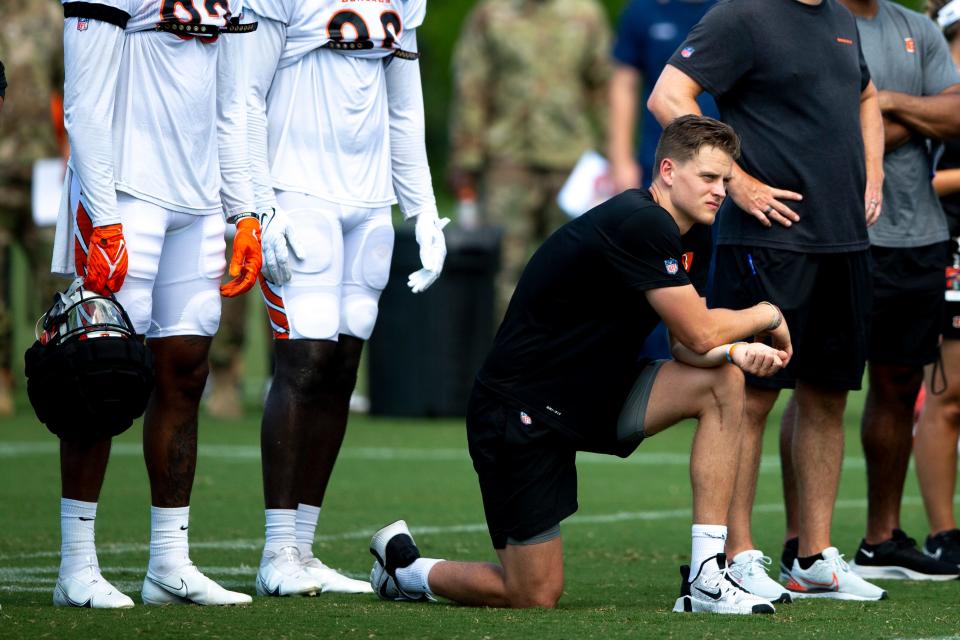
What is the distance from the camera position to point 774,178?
5.69 m

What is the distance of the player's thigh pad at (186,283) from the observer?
5.22 metres

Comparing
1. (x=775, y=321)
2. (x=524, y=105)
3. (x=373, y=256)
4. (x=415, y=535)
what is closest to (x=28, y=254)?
(x=524, y=105)

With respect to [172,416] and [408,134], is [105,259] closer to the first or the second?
[172,416]

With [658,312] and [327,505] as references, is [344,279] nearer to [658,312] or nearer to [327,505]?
[658,312]

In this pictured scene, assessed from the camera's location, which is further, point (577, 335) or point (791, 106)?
point (791, 106)

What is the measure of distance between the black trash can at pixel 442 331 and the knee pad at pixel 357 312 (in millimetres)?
6020

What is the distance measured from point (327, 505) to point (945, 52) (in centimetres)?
328

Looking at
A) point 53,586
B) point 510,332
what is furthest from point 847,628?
point 53,586

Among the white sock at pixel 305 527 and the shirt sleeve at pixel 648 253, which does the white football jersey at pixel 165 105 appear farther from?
the shirt sleeve at pixel 648 253

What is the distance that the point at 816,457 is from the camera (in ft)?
19.2

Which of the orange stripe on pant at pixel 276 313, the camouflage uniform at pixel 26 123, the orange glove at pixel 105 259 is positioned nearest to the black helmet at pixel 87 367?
the orange glove at pixel 105 259

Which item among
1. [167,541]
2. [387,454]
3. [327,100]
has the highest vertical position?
[327,100]

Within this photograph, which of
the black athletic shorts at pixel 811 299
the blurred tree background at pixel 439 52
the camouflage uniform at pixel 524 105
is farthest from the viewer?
the blurred tree background at pixel 439 52

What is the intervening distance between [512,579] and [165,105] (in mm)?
1715
